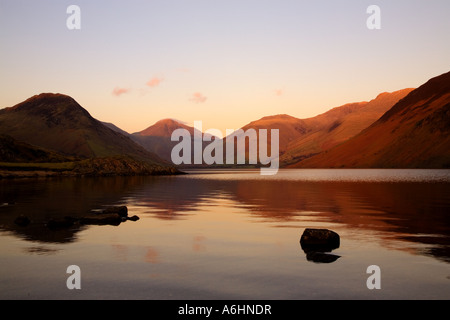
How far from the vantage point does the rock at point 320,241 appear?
23484mm

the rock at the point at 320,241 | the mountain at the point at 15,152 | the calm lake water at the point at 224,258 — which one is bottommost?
the calm lake water at the point at 224,258

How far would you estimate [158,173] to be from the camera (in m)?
194

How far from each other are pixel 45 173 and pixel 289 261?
5780 inches

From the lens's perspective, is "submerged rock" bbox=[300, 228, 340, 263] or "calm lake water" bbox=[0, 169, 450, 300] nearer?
"calm lake water" bbox=[0, 169, 450, 300]

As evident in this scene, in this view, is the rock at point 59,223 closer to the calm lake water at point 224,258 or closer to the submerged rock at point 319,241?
the calm lake water at point 224,258

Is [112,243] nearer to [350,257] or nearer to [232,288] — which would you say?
[232,288]

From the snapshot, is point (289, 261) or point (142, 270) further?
point (289, 261)

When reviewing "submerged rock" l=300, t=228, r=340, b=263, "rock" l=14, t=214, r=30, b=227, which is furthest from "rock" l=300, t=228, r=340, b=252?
"rock" l=14, t=214, r=30, b=227

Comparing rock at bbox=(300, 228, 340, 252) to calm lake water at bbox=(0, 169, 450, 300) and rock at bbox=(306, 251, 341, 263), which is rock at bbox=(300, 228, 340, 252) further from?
rock at bbox=(306, 251, 341, 263)

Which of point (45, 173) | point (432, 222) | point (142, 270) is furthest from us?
point (45, 173)

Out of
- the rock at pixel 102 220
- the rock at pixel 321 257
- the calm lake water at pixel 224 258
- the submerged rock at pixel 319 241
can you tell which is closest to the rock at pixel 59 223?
the calm lake water at pixel 224 258

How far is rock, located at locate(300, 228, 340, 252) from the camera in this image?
23484 mm
